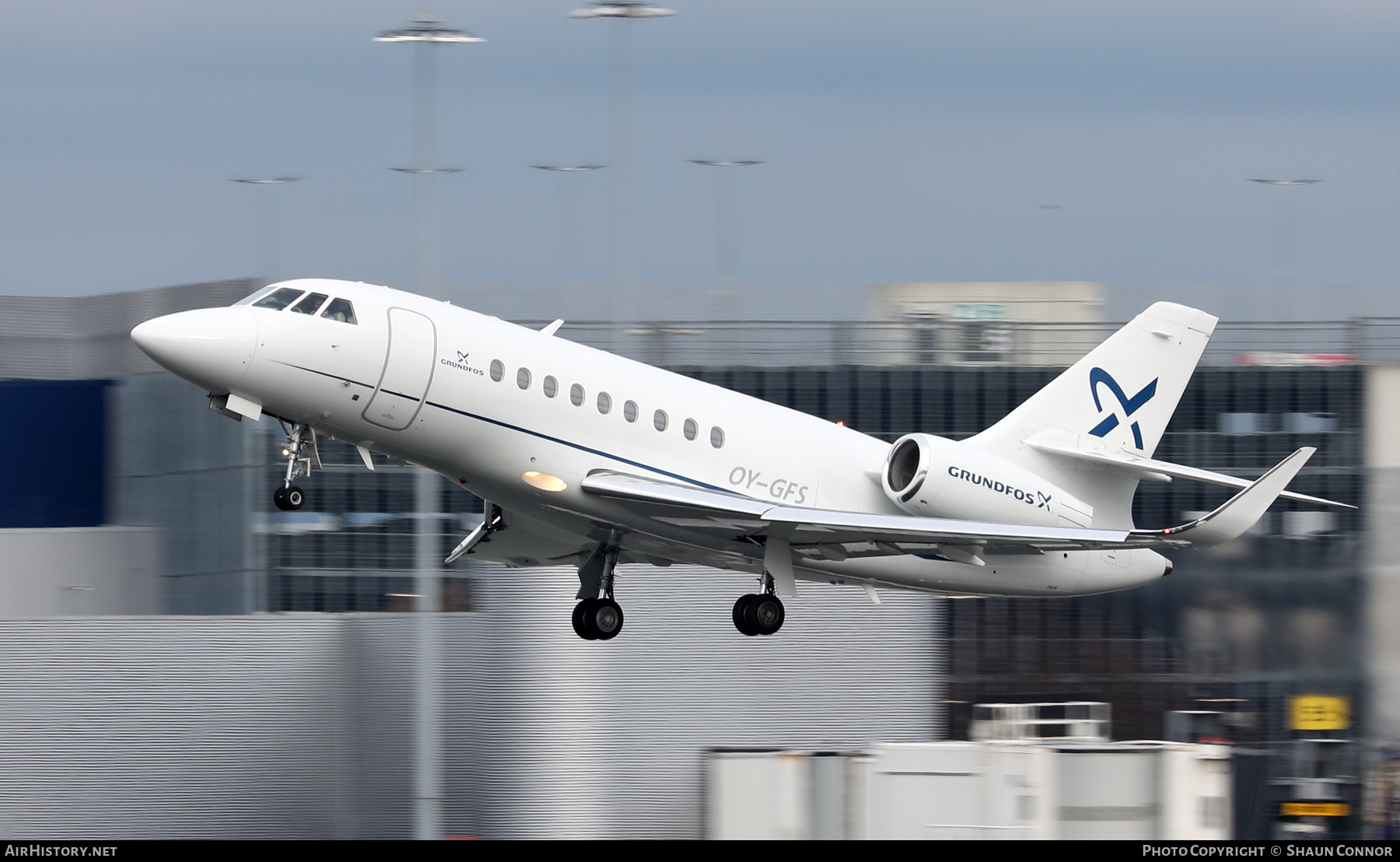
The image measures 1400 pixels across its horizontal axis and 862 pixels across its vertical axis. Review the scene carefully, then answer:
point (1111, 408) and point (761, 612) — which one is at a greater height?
point (1111, 408)

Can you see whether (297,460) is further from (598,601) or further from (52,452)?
(52,452)

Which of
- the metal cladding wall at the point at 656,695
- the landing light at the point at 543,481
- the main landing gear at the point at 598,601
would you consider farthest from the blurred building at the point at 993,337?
the landing light at the point at 543,481

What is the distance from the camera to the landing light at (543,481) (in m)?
22.1

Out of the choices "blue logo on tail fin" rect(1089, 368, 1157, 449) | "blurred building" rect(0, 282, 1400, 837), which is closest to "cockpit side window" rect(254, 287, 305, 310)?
"blurred building" rect(0, 282, 1400, 837)

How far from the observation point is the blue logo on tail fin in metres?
26.9

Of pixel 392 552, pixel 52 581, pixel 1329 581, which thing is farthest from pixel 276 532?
pixel 1329 581

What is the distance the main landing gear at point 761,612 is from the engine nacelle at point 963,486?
215cm

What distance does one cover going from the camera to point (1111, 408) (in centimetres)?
2694

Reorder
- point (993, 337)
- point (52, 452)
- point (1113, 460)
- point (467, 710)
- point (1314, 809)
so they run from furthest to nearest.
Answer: point (52, 452)
point (993, 337)
point (1314, 809)
point (467, 710)
point (1113, 460)

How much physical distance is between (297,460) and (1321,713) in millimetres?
18330

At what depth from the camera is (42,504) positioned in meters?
45.7

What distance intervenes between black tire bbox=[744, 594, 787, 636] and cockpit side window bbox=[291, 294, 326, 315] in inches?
265

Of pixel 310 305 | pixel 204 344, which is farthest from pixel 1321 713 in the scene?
pixel 204 344

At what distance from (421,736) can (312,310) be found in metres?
10.4
